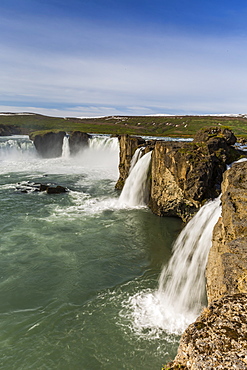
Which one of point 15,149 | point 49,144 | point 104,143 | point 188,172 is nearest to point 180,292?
point 188,172

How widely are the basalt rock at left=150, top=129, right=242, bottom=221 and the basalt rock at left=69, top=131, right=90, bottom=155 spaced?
52581 millimetres

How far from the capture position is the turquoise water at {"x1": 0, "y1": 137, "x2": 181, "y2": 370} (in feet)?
37.0

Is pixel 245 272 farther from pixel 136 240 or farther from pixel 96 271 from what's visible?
pixel 136 240

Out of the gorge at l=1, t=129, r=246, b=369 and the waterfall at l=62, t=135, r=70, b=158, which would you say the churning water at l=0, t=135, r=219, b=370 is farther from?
the waterfall at l=62, t=135, r=70, b=158

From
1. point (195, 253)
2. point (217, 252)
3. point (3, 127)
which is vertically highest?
point (3, 127)

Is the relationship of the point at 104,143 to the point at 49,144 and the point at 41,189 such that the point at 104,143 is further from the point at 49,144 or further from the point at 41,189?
the point at 41,189

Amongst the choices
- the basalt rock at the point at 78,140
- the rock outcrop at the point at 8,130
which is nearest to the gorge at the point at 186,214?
the basalt rock at the point at 78,140

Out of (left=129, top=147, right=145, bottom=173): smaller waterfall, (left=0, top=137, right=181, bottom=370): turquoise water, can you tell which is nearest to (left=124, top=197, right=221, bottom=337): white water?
(left=0, top=137, right=181, bottom=370): turquoise water

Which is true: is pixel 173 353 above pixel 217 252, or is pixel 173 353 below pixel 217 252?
below

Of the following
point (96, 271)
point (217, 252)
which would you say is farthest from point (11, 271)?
point (217, 252)

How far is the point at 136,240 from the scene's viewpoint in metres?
23.0

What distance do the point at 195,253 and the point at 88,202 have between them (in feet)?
66.9

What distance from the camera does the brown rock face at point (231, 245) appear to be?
7812 millimetres

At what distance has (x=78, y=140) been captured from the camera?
80000mm
